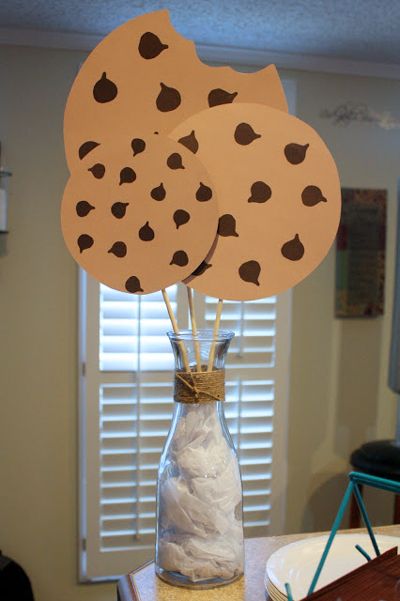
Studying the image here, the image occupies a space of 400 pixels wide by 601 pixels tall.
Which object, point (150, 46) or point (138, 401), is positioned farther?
point (138, 401)

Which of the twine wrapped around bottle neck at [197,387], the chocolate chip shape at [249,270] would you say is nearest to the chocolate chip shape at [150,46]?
the chocolate chip shape at [249,270]

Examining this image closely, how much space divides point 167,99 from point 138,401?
1.78 metres

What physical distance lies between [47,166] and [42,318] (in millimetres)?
615

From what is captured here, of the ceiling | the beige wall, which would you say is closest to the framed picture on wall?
the beige wall

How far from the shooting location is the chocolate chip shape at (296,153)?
846 millimetres

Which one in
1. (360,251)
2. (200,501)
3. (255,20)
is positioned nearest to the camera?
(200,501)

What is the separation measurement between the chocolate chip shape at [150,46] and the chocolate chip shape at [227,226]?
259 mm

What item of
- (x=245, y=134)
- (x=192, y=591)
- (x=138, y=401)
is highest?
(x=245, y=134)

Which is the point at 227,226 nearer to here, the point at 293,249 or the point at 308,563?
the point at 293,249

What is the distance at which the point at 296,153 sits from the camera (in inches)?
33.4

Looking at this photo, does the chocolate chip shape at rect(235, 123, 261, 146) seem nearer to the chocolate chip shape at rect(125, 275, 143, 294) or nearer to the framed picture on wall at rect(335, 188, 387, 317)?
the chocolate chip shape at rect(125, 275, 143, 294)

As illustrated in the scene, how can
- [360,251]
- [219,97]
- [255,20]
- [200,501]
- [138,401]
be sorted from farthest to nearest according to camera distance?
[360,251] < [138,401] < [255,20] < [219,97] < [200,501]

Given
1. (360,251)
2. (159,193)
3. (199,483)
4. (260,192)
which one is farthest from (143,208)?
(360,251)

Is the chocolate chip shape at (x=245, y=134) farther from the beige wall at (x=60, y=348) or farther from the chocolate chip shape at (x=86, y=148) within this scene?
the beige wall at (x=60, y=348)
